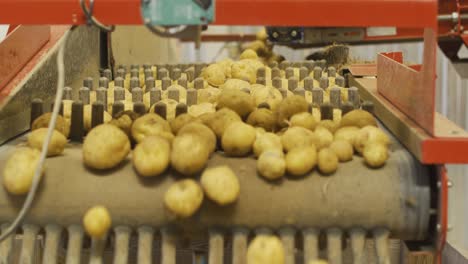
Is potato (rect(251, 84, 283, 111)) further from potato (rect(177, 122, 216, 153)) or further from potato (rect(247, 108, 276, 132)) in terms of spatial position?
potato (rect(177, 122, 216, 153))

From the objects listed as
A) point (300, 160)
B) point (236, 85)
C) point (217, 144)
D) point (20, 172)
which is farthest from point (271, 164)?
point (236, 85)

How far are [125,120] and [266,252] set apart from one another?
37 cm

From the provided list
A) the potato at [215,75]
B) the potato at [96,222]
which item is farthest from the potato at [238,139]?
the potato at [215,75]

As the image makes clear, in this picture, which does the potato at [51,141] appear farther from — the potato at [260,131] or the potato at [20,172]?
the potato at [260,131]

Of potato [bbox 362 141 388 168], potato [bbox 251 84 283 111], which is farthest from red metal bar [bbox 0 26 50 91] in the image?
potato [bbox 362 141 388 168]

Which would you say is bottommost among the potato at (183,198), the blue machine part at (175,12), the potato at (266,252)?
the potato at (266,252)

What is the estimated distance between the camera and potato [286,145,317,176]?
102 centimetres

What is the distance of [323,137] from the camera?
1.11 m

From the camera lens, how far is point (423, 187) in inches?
41.2

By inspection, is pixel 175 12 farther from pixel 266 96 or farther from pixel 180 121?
pixel 266 96

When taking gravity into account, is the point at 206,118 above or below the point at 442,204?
above

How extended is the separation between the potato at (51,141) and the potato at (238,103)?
11.8 inches

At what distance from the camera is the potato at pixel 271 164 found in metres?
1.01

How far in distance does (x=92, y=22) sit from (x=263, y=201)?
359 millimetres
